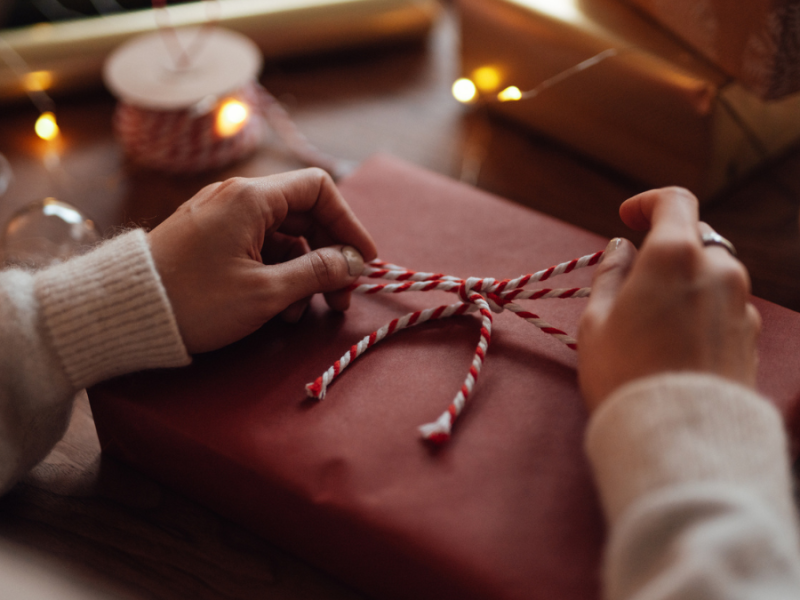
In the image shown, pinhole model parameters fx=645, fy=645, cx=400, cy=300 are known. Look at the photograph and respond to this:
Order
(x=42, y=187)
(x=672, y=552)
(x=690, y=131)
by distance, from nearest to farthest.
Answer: (x=672, y=552) → (x=690, y=131) → (x=42, y=187)

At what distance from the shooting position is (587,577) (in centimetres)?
40

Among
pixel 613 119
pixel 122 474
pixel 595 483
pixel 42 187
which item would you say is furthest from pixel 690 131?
pixel 42 187

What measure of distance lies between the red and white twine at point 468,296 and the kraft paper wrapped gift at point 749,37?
29 centimetres

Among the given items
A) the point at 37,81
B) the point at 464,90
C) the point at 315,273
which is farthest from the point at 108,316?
the point at 37,81

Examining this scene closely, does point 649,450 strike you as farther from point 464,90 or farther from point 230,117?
point 230,117

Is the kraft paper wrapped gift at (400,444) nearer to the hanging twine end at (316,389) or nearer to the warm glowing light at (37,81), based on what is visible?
the hanging twine end at (316,389)

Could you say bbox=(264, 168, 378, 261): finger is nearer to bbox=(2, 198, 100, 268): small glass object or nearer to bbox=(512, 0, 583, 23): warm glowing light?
Result: bbox=(2, 198, 100, 268): small glass object

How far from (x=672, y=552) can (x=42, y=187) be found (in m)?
0.89

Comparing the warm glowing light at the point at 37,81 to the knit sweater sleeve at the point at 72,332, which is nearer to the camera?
the knit sweater sleeve at the point at 72,332

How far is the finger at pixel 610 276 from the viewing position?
1.49ft

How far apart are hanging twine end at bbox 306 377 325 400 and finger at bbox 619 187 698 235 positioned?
0.27 metres

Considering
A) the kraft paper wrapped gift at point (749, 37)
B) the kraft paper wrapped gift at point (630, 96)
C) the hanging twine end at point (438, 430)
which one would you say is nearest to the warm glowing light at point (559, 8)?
the kraft paper wrapped gift at point (630, 96)

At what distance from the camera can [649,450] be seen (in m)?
0.36

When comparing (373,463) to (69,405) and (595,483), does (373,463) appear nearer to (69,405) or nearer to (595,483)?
(595,483)
